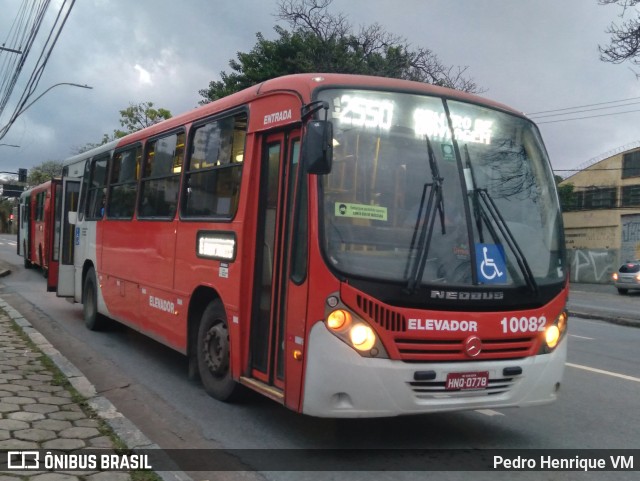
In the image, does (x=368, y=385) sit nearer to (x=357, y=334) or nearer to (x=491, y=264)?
(x=357, y=334)

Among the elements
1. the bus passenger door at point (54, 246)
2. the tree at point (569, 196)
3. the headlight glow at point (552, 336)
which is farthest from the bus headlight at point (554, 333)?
the tree at point (569, 196)

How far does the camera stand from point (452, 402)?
485 centimetres

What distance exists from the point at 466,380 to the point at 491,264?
91 cm

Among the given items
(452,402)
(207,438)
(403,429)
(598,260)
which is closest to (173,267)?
(207,438)

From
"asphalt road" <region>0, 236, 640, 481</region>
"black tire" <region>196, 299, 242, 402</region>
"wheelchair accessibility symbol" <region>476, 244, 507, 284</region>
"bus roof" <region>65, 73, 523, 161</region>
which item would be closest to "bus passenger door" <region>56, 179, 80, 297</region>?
"asphalt road" <region>0, 236, 640, 481</region>

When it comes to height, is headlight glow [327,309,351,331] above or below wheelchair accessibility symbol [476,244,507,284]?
below

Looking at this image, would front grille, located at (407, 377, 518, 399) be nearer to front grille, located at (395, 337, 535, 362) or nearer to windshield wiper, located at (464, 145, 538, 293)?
front grille, located at (395, 337, 535, 362)

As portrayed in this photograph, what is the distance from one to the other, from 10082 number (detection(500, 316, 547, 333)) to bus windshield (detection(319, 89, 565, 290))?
0.26 meters

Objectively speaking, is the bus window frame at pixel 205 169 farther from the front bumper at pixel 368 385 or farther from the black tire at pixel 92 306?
the black tire at pixel 92 306

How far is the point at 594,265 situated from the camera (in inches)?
1494

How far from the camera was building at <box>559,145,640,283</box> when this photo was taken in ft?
123

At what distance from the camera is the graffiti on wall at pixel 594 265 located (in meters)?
37.2

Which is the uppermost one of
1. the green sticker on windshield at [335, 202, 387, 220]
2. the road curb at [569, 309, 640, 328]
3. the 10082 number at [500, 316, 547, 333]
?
the green sticker on windshield at [335, 202, 387, 220]

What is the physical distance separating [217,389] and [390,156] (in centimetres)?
300
